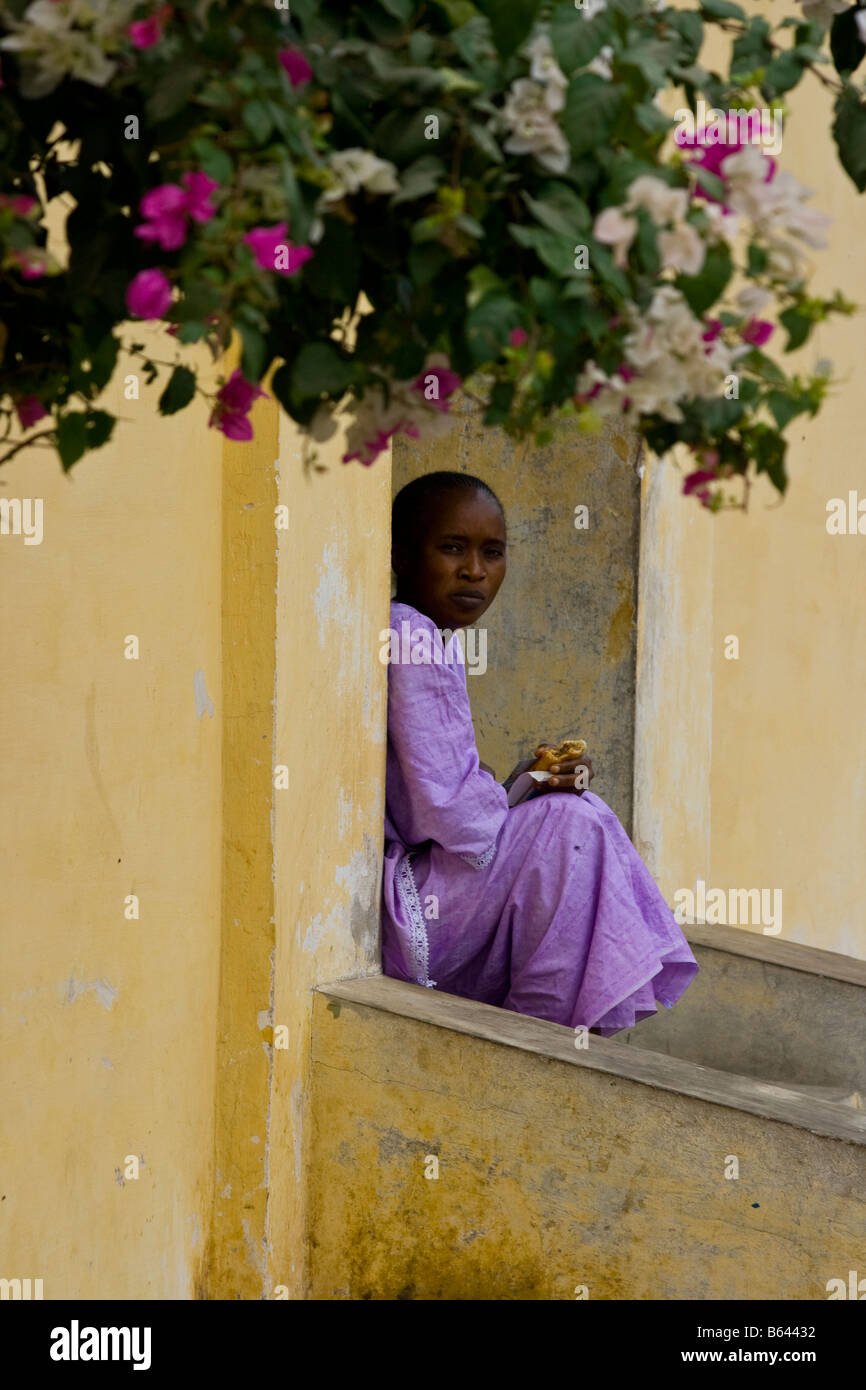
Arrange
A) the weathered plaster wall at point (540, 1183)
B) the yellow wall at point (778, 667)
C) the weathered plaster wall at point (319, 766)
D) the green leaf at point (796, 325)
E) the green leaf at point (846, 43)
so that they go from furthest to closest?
1. the yellow wall at point (778, 667)
2. the weathered plaster wall at point (319, 766)
3. the weathered plaster wall at point (540, 1183)
4. the green leaf at point (846, 43)
5. the green leaf at point (796, 325)

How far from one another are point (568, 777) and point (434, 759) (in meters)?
0.36

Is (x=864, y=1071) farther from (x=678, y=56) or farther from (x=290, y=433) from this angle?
Answer: (x=678, y=56)

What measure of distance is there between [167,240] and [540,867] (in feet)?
9.12

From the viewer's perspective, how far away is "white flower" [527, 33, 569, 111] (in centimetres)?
130

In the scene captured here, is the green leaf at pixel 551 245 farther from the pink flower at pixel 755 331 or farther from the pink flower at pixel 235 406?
the pink flower at pixel 235 406

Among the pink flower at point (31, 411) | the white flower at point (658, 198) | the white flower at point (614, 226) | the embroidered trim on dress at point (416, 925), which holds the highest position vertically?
the white flower at point (658, 198)

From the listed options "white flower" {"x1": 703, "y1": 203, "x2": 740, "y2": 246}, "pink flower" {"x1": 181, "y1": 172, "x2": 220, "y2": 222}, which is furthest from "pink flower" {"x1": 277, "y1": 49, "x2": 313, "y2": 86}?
"white flower" {"x1": 703, "y1": 203, "x2": 740, "y2": 246}

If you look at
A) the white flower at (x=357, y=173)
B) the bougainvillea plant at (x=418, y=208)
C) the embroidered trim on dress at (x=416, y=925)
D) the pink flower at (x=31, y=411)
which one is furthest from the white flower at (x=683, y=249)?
the embroidered trim on dress at (x=416, y=925)

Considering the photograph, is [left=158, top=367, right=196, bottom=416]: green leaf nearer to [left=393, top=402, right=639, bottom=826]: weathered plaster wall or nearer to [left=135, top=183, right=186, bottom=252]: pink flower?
[left=135, top=183, right=186, bottom=252]: pink flower

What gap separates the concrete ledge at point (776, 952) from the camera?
4.93m

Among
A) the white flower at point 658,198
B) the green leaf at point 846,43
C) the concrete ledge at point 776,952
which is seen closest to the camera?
the white flower at point 658,198

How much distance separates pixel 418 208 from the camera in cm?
137
